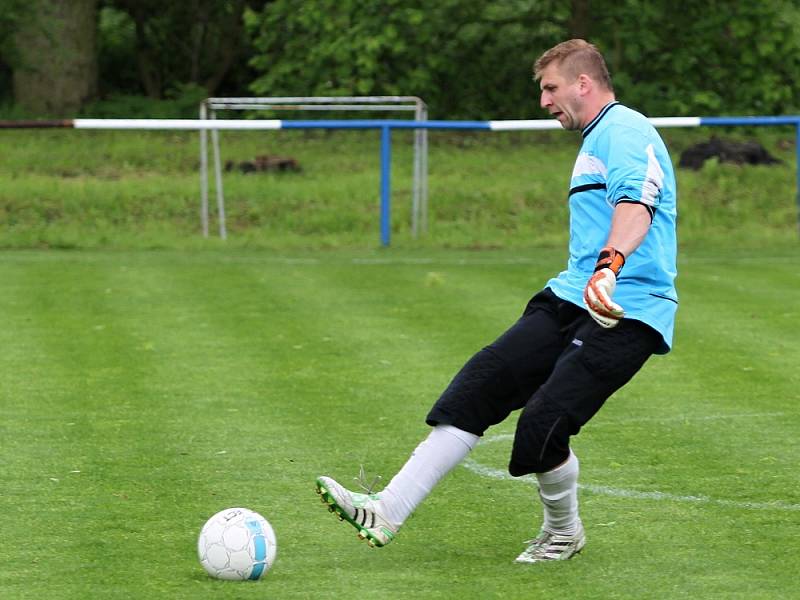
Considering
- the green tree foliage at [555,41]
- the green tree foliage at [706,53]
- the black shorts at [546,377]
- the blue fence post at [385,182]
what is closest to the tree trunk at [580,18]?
the green tree foliage at [555,41]

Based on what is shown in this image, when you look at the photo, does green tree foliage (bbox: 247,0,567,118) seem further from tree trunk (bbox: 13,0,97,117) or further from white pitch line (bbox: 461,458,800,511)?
white pitch line (bbox: 461,458,800,511)

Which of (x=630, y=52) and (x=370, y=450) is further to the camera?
(x=630, y=52)

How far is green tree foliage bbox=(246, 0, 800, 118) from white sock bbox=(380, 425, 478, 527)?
18.0m

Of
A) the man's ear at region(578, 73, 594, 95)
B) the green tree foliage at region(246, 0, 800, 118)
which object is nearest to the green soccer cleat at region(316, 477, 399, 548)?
the man's ear at region(578, 73, 594, 95)

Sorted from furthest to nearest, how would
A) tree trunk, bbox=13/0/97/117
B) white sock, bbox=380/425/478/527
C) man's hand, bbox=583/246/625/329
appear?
tree trunk, bbox=13/0/97/117 → white sock, bbox=380/425/478/527 → man's hand, bbox=583/246/625/329

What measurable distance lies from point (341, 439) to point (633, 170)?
2.98 m

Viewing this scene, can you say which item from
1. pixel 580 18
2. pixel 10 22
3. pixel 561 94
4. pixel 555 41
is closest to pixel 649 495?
pixel 561 94

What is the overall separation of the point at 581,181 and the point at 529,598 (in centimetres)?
141

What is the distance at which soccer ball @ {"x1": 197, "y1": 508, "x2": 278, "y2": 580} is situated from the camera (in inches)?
222

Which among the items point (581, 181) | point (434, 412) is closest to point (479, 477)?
point (434, 412)

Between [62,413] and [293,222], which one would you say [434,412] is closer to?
[62,413]

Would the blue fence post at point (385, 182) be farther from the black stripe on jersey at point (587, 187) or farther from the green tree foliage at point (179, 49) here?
the green tree foliage at point (179, 49)

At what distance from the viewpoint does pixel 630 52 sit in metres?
24.8

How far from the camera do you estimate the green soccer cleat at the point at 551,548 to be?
236 inches
